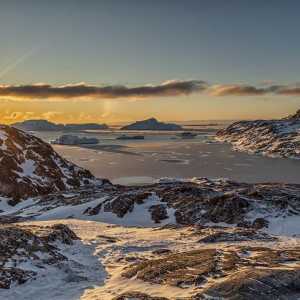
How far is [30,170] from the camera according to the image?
107875 mm

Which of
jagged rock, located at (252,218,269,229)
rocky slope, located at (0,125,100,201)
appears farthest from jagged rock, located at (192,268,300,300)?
rocky slope, located at (0,125,100,201)

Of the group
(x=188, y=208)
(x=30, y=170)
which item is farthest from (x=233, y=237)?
(x=30, y=170)

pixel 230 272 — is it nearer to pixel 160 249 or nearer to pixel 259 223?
pixel 160 249

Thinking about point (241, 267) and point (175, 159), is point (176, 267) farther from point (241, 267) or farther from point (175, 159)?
point (175, 159)

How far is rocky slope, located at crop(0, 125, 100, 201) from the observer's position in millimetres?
97188

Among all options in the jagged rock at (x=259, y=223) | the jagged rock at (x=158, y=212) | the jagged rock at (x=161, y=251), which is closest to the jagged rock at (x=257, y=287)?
the jagged rock at (x=161, y=251)

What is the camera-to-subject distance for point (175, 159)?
593 ft

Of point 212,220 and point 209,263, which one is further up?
point 209,263

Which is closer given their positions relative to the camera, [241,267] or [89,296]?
Result: [89,296]

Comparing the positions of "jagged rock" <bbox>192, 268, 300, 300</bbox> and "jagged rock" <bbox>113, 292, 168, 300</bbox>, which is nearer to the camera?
"jagged rock" <bbox>192, 268, 300, 300</bbox>

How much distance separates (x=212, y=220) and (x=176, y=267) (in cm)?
3517

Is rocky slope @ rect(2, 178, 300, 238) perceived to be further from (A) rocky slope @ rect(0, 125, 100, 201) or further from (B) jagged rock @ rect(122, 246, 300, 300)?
(B) jagged rock @ rect(122, 246, 300, 300)

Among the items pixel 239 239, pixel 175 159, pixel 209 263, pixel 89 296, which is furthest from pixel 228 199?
pixel 175 159

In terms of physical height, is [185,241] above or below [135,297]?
below
